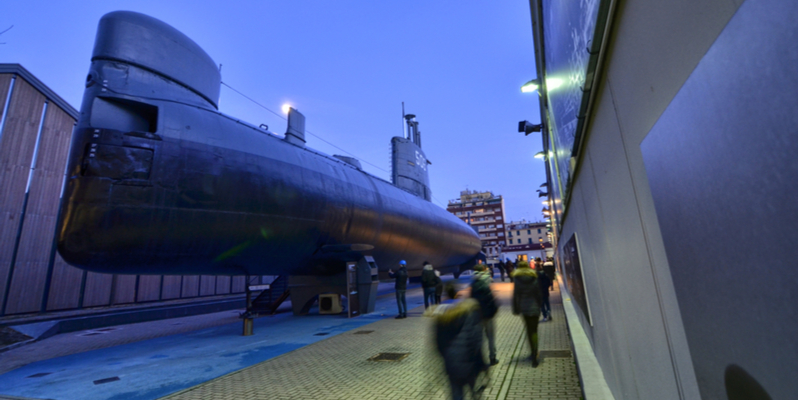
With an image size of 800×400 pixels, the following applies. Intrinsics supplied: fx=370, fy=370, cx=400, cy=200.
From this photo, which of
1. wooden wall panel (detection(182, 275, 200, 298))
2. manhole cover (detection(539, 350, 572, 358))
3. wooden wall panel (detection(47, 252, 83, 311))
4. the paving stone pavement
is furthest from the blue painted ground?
wooden wall panel (detection(182, 275, 200, 298))

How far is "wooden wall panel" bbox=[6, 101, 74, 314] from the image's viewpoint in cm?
1611

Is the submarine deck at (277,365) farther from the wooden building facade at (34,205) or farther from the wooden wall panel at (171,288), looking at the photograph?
the wooden wall panel at (171,288)

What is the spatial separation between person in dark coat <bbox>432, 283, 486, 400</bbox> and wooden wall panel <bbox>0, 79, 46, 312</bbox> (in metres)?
20.5

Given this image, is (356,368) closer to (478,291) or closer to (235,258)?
(478,291)

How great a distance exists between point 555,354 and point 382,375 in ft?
11.7

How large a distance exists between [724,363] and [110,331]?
18.2 meters

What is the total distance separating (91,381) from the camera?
6.97 meters

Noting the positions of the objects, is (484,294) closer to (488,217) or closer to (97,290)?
(97,290)

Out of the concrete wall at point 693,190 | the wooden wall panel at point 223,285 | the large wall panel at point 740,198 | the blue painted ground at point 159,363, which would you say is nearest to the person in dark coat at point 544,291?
the blue painted ground at point 159,363

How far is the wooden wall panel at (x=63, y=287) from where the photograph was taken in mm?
17203

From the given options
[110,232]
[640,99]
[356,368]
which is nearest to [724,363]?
[640,99]

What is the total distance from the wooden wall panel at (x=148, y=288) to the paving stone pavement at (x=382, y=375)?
54.5 feet

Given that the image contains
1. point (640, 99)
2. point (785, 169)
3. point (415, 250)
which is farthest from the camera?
point (415, 250)

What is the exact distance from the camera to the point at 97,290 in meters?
18.9
